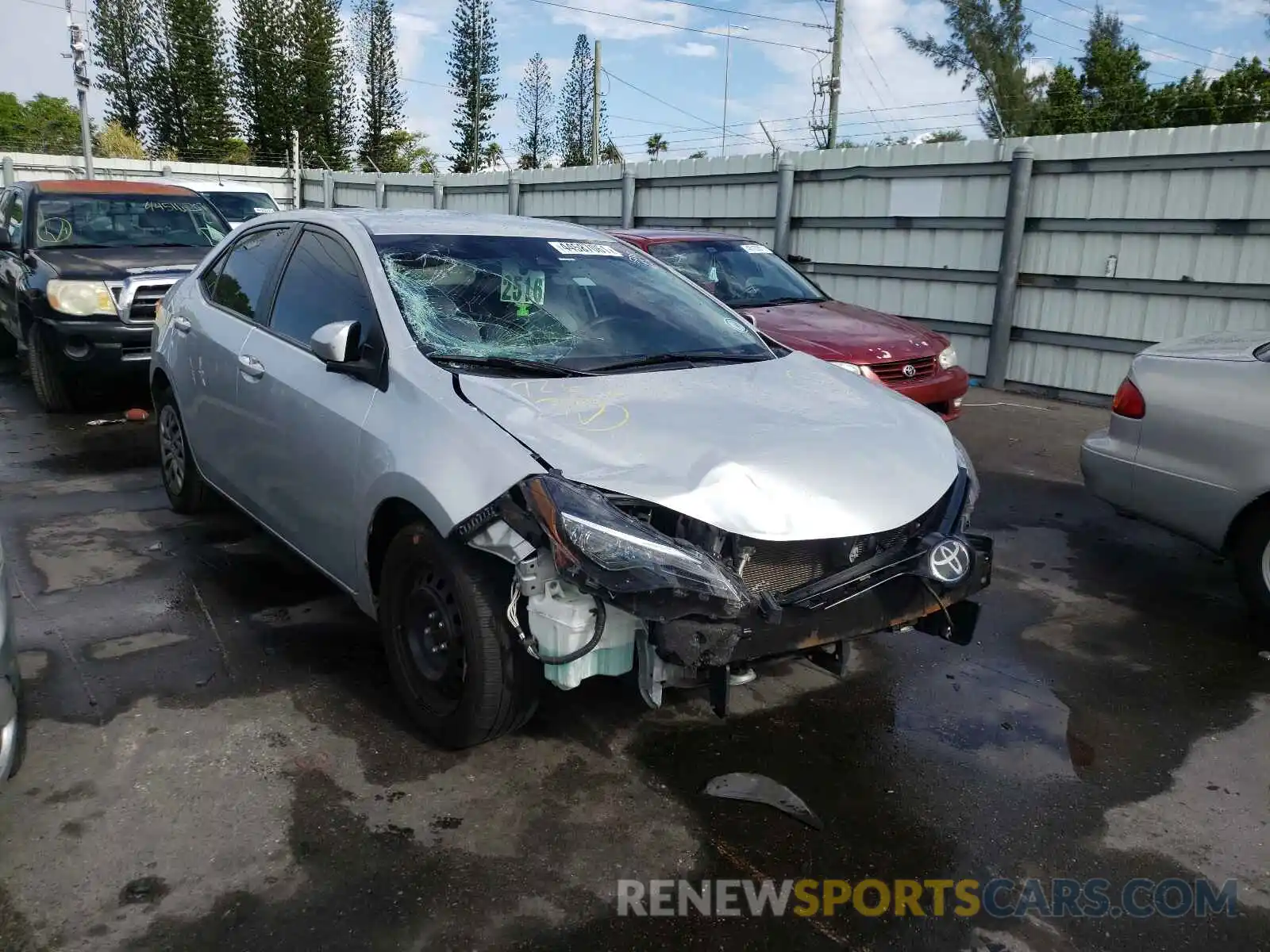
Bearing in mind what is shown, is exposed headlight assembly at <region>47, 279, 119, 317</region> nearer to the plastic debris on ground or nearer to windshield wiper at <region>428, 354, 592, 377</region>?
windshield wiper at <region>428, 354, 592, 377</region>

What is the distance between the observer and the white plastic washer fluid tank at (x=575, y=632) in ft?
8.98

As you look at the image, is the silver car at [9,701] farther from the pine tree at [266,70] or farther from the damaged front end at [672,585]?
the pine tree at [266,70]

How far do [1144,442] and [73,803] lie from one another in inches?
183

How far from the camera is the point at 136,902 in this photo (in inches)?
102

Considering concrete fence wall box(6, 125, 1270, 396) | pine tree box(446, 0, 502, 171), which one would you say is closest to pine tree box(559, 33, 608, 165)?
pine tree box(446, 0, 502, 171)

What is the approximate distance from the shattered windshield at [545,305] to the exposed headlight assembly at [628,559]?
38.3 inches

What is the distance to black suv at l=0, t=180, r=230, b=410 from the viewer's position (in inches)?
308

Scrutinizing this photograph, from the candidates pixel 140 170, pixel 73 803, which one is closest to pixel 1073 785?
pixel 73 803

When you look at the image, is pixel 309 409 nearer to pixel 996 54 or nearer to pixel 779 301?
pixel 779 301

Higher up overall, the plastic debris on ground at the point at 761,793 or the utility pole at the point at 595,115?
the utility pole at the point at 595,115

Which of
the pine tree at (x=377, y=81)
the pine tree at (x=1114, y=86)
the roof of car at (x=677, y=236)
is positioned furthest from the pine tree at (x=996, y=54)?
the roof of car at (x=677, y=236)

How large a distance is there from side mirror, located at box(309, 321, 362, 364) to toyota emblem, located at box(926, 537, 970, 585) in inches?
79.8

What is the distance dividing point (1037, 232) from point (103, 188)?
28.6ft

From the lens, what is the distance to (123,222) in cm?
878
